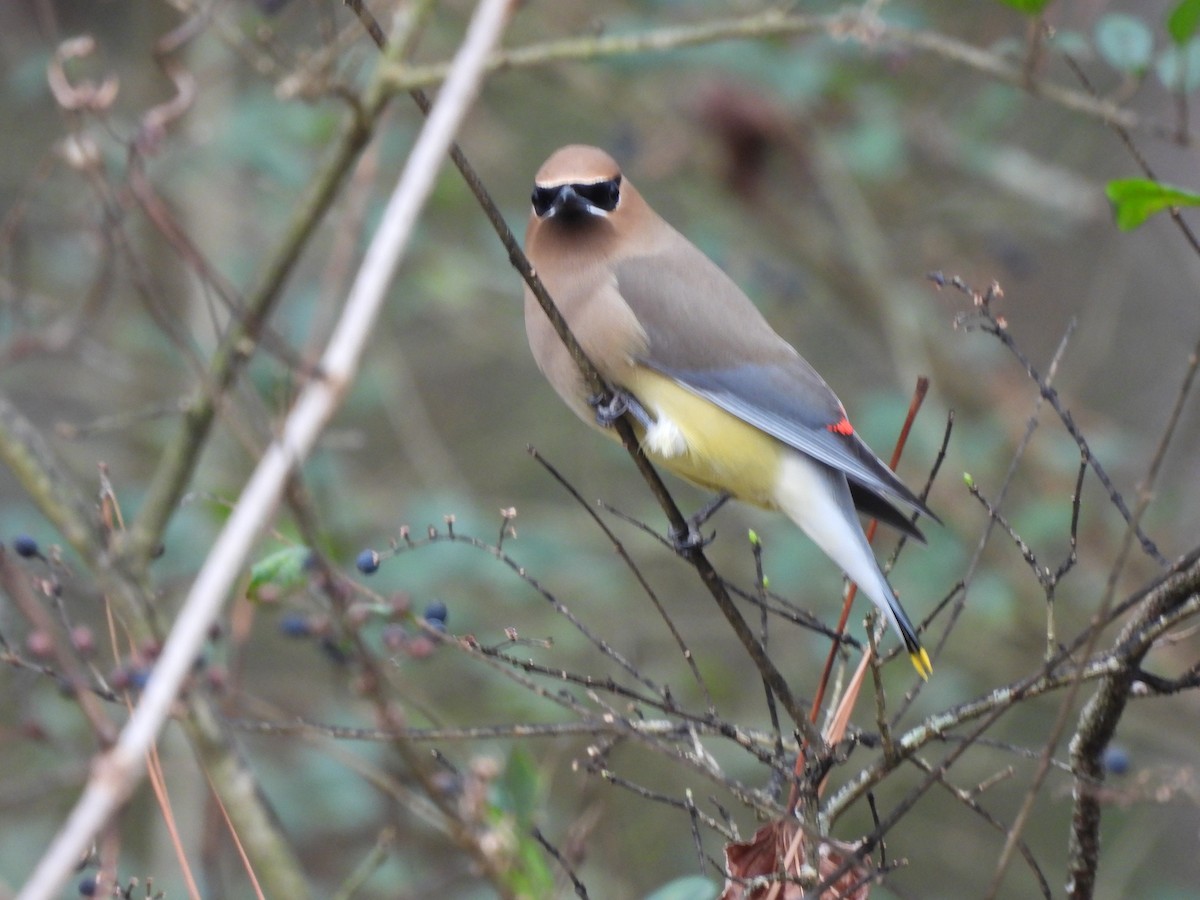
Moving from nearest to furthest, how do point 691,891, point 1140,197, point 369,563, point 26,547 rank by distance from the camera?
point 691,891 → point 1140,197 → point 369,563 → point 26,547

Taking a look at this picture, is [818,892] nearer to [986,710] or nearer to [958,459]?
[986,710]

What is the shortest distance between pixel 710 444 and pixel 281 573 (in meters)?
1.08

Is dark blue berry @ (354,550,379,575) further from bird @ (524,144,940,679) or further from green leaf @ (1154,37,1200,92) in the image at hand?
green leaf @ (1154,37,1200,92)

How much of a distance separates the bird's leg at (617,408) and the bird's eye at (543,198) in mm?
422

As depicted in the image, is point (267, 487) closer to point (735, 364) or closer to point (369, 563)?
point (369, 563)

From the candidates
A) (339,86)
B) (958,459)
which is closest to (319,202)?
(339,86)

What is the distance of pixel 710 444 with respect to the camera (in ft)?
9.57

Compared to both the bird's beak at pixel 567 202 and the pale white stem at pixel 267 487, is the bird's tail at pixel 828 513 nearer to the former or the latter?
the bird's beak at pixel 567 202

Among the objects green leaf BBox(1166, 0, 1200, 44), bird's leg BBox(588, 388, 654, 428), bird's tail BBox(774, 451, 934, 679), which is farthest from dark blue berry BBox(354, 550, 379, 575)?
green leaf BBox(1166, 0, 1200, 44)

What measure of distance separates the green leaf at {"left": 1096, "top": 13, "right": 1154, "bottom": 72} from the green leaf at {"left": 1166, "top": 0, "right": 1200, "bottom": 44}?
1.13ft

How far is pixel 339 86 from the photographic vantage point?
2271 mm

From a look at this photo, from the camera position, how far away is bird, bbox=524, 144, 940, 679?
2887 millimetres

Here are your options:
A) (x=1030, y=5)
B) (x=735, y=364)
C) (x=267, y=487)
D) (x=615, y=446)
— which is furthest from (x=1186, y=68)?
(x=615, y=446)

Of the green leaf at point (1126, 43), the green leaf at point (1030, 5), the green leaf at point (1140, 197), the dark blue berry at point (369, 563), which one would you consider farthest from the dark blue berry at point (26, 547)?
the green leaf at point (1126, 43)
